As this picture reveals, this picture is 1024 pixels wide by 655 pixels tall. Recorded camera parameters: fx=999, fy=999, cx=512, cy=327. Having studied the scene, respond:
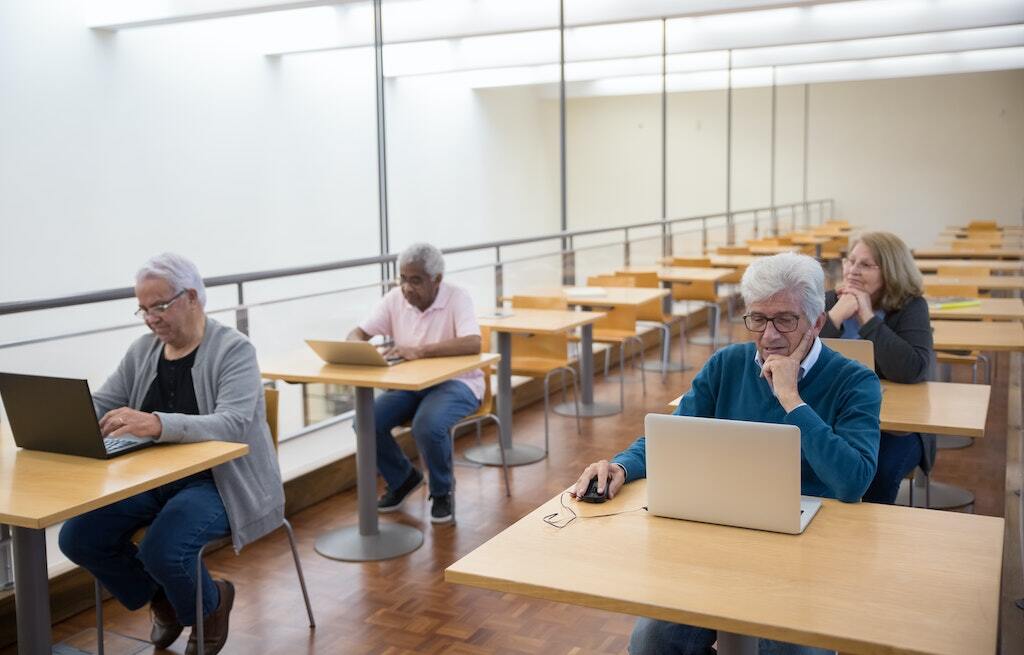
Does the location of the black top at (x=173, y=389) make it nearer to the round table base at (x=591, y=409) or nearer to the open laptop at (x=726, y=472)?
the open laptop at (x=726, y=472)

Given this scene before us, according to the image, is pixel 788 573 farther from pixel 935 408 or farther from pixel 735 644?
pixel 935 408

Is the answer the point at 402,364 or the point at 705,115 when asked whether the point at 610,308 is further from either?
the point at 705,115

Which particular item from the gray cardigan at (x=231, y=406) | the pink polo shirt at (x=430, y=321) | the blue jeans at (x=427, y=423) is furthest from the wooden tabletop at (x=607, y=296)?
the gray cardigan at (x=231, y=406)

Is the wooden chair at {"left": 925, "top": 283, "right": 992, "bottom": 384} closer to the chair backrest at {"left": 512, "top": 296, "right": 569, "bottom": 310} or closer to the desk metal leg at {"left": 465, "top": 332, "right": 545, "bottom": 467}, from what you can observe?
the chair backrest at {"left": 512, "top": 296, "right": 569, "bottom": 310}

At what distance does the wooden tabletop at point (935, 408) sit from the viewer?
2.84 metres

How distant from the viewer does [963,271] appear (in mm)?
7043

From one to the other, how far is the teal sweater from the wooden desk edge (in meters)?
1.07

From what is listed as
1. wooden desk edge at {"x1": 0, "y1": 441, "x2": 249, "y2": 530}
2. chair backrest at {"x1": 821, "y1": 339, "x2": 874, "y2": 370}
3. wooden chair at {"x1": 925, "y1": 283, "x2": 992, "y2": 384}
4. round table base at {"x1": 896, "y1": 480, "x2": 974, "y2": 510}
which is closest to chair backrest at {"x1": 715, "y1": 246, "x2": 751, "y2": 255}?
wooden chair at {"x1": 925, "y1": 283, "x2": 992, "y2": 384}

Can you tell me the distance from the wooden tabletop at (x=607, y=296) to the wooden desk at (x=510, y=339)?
23.4 inches

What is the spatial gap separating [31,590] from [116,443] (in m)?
0.41

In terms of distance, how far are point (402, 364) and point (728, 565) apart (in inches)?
95.2

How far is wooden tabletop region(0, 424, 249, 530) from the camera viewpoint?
2.18 m

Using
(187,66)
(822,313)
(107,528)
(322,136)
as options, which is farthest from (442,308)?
(322,136)

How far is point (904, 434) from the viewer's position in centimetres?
311
